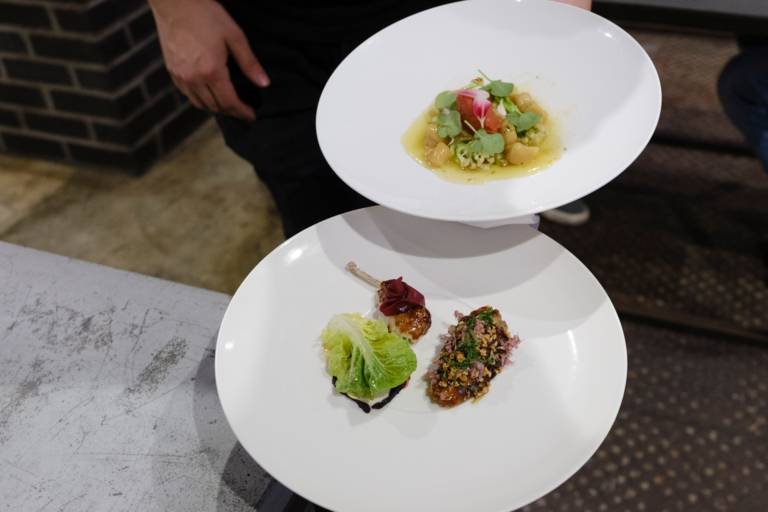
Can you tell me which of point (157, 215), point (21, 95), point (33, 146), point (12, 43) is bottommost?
point (157, 215)

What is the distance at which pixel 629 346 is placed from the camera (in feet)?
6.43

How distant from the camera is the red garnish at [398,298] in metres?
0.85

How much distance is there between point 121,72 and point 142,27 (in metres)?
0.19

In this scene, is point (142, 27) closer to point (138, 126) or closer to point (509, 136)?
point (138, 126)

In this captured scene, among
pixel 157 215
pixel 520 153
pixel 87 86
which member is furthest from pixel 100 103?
pixel 520 153

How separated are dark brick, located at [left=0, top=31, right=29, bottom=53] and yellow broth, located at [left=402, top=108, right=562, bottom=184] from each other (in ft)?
6.83

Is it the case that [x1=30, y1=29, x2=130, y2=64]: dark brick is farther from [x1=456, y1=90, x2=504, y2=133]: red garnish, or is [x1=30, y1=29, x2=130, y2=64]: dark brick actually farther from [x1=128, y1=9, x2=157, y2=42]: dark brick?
[x1=456, y1=90, x2=504, y2=133]: red garnish

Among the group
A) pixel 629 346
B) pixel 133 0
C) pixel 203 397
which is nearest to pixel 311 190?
pixel 203 397

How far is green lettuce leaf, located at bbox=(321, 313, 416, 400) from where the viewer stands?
0.78m

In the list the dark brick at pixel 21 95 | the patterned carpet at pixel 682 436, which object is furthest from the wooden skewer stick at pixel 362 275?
the dark brick at pixel 21 95

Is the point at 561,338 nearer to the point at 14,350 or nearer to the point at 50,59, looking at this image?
the point at 14,350

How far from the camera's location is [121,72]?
2.50m

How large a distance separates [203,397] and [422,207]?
0.43m

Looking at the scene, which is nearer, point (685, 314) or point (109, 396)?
point (109, 396)
